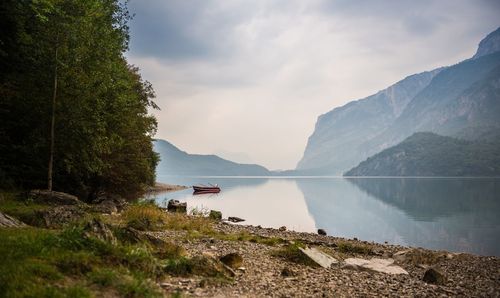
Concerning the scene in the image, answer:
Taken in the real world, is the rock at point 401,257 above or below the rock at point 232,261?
below

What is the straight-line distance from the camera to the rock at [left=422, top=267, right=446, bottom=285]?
642 inches

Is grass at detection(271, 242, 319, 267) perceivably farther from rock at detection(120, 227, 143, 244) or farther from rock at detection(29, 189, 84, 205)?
rock at detection(29, 189, 84, 205)

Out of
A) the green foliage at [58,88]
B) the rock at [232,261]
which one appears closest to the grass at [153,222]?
the green foliage at [58,88]

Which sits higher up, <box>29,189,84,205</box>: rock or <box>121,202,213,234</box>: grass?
<box>29,189,84,205</box>: rock

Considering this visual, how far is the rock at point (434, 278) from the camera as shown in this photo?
1631 cm

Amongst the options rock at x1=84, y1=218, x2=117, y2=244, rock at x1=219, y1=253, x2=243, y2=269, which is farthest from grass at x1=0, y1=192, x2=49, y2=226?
rock at x1=219, y1=253, x2=243, y2=269

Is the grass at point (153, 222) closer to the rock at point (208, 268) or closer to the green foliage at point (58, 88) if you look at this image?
the green foliage at point (58, 88)

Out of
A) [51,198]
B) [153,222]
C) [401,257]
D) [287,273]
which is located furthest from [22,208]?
[401,257]

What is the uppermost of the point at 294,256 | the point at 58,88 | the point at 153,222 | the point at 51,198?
the point at 58,88

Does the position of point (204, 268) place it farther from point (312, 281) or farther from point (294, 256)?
point (294, 256)

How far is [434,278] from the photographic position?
1642cm

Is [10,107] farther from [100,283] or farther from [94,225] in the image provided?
[100,283]

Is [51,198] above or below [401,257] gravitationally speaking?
above

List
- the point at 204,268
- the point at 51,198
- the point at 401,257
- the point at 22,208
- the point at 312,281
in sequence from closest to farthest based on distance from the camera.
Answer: the point at 204,268, the point at 312,281, the point at 22,208, the point at 401,257, the point at 51,198
